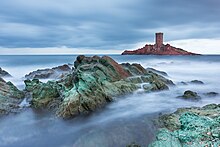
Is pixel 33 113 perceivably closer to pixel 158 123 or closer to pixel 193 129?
pixel 158 123

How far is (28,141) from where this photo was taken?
20.9 ft

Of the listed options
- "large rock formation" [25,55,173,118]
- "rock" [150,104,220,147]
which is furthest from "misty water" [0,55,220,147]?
"rock" [150,104,220,147]

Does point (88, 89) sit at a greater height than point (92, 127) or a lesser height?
greater

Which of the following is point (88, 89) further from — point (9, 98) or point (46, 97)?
point (9, 98)

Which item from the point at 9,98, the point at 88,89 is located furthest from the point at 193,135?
the point at 9,98

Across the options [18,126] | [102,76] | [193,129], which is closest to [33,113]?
[18,126]

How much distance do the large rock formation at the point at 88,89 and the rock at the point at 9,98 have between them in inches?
25.2

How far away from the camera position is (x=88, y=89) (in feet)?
28.6

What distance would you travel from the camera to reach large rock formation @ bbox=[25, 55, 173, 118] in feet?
26.9

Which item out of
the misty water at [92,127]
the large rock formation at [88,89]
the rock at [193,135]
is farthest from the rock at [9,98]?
the rock at [193,135]

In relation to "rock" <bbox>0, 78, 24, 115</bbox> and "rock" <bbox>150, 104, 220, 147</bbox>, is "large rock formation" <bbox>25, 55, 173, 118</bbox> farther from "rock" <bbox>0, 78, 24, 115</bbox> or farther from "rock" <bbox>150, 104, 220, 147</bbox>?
"rock" <bbox>150, 104, 220, 147</bbox>

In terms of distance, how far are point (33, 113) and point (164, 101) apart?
499 centimetres

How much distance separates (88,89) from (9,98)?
3293 mm

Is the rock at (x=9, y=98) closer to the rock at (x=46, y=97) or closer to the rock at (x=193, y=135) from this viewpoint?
the rock at (x=46, y=97)
